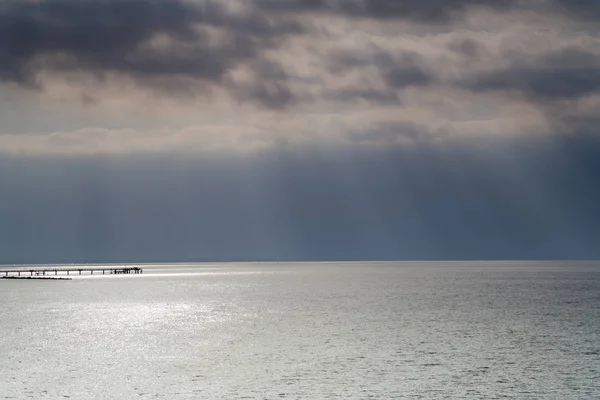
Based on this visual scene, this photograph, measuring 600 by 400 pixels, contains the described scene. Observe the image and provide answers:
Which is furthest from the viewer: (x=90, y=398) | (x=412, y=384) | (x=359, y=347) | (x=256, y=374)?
(x=359, y=347)

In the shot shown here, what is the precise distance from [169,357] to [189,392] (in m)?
16.3

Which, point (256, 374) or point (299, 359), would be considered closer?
point (256, 374)

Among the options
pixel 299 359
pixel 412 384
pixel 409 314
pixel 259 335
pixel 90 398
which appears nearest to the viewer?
pixel 90 398

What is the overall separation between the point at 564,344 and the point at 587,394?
996 inches

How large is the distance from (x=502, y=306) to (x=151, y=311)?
57.5 metres

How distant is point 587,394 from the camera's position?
1871 inches

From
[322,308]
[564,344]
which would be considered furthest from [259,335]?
[322,308]

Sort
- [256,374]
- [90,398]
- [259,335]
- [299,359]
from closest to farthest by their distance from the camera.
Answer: [90,398]
[256,374]
[299,359]
[259,335]

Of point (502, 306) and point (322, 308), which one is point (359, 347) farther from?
point (502, 306)

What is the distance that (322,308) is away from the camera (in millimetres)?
120062

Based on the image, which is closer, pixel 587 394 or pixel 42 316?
pixel 587 394

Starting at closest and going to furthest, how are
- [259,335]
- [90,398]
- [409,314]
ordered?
[90,398], [259,335], [409,314]

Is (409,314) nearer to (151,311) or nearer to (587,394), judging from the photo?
(151,311)

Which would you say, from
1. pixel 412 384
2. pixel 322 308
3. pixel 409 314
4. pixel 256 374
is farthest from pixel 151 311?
pixel 412 384
